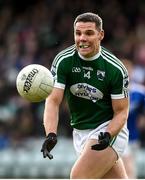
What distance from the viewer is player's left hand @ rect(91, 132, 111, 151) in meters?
7.75

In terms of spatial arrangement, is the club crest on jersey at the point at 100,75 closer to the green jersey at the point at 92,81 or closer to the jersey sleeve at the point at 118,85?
the green jersey at the point at 92,81

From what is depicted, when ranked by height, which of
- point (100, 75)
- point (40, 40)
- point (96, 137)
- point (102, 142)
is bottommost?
point (40, 40)

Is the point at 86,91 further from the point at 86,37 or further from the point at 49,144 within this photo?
the point at 49,144

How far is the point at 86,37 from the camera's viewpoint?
25.8 feet

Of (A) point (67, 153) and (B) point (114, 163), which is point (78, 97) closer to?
(B) point (114, 163)

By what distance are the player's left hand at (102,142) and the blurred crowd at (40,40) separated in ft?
20.2

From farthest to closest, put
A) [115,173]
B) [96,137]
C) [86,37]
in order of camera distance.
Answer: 1. [115,173]
2. [96,137]
3. [86,37]

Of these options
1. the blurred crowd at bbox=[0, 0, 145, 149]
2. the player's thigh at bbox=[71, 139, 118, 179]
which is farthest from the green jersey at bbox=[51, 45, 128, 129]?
the blurred crowd at bbox=[0, 0, 145, 149]

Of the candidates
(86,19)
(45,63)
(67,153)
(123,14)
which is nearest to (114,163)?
(86,19)

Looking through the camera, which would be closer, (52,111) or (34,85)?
(34,85)

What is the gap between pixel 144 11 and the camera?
16438 millimetres

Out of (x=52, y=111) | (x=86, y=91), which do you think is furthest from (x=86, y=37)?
Answer: (x=52, y=111)

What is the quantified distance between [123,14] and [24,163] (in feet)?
13.0

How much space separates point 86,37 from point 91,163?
1193mm
